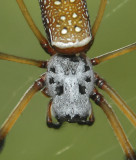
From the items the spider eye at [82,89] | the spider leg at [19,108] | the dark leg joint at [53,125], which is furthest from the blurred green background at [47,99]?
the spider eye at [82,89]

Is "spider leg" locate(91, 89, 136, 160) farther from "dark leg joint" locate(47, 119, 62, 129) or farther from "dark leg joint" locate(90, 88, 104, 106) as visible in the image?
"dark leg joint" locate(47, 119, 62, 129)

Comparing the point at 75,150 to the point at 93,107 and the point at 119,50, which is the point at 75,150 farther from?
the point at 119,50

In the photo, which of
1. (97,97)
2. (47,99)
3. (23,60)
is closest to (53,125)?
(47,99)

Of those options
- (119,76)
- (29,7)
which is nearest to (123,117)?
(119,76)

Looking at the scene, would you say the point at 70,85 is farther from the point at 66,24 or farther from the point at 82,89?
the point at 66,24

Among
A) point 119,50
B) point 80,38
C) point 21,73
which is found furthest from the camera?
point 21,73

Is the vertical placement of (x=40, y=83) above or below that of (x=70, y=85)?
above
